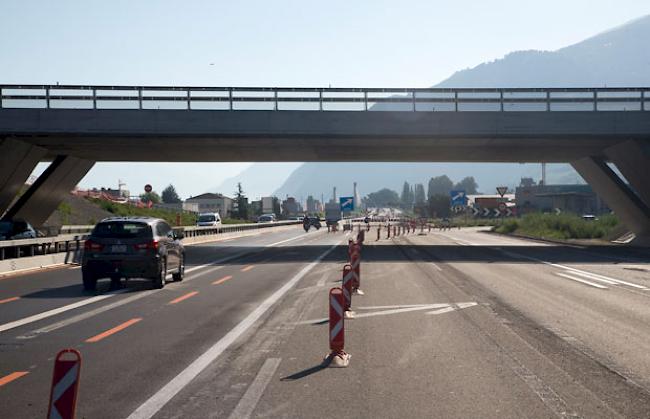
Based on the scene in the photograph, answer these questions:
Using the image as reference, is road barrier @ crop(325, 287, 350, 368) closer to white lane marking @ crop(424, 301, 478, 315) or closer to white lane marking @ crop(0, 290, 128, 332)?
white lane marking @ crop(424, 301, 478, 315)

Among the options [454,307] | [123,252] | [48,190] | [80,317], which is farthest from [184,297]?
[48,190]

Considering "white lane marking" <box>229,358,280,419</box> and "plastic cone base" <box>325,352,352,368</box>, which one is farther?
"plastic cone base" <box>325,352,352,368</box>

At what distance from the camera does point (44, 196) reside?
125 ft

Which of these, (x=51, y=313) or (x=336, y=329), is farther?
(x=51, y=313)

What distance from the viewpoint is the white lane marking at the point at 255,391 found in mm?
6421

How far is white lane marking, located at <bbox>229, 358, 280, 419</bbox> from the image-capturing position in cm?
642

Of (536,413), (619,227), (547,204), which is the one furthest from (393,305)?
(547,204)

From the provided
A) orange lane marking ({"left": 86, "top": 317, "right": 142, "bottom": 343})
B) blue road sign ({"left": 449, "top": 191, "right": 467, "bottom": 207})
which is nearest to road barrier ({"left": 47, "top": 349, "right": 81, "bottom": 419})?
orange lane marking ({"left": 86, "top": 317, "right": 142, "bottom": 343})

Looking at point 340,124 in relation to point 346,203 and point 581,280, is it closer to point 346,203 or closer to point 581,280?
point 581,280

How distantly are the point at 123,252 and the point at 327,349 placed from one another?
8942 mm

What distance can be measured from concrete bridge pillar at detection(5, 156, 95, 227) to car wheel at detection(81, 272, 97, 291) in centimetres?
2139

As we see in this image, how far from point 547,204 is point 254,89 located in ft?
340

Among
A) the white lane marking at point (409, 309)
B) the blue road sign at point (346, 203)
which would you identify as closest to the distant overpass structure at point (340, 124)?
the white lane marking at point (409, 309)

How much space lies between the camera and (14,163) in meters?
34.5
